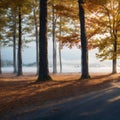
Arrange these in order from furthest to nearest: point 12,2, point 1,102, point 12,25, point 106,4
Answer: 1. point 12,25
2. point 106,4
3. point 12,2
4. point 1,102

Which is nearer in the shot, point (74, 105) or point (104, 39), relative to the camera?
point (74, 105)

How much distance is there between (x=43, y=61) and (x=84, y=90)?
4.44m

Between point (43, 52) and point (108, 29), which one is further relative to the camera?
point (108, 29)

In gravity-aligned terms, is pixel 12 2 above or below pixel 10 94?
above

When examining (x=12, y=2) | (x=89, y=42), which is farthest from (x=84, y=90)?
(x=89, y=42)

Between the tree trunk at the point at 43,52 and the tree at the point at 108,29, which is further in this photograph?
the tree at the point at 108,29

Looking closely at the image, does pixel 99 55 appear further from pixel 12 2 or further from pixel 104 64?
pixel 104 64

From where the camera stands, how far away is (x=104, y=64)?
269ft

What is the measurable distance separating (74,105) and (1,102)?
2864 mm

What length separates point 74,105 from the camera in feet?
35.7

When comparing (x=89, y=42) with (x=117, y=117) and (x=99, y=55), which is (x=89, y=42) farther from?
(x=117, y=117)

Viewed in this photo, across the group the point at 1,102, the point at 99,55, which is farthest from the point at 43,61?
the point at 99,55

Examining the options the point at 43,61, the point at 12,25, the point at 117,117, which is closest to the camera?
the point at 117,117

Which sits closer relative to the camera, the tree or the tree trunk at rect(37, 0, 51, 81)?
the tree trunk at rect(37, 0, 51, 81)
